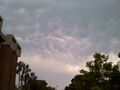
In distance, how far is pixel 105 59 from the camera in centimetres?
4725

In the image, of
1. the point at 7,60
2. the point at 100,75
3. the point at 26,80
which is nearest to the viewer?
the point at 7,60

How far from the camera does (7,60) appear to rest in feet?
113

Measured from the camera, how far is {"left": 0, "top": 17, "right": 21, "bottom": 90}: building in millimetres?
33025

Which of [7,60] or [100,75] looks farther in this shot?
[100,75]

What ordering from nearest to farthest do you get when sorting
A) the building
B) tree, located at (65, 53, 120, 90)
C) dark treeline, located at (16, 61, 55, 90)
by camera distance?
the building
tree, located at (65, 53, 120, 90)
dark treeline, located at (16, 61, 55, 90)

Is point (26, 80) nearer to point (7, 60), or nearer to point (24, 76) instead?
point (24, 76)

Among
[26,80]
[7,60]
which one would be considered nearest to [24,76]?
[26,80]

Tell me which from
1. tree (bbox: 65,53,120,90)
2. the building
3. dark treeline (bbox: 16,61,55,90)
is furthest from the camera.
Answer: dark treeline (bbox: 16,61,55,90)

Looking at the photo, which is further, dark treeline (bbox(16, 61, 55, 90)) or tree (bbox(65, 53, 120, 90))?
dark treeline (bbox(16, 61, 55, 90))

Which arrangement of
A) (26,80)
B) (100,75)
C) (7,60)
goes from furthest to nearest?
(26,80), (100,75), (7,60)

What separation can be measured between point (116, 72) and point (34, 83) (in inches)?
2034

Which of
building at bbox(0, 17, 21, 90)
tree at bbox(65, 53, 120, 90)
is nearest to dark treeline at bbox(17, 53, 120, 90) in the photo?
tree at bbox(65, 53, 120, 90)

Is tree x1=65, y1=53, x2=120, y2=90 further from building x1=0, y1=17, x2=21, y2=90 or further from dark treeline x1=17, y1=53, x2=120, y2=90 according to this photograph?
building x1=0, y1=17, x2=21, y2=90

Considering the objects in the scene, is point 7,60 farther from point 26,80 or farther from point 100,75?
point 26,80
